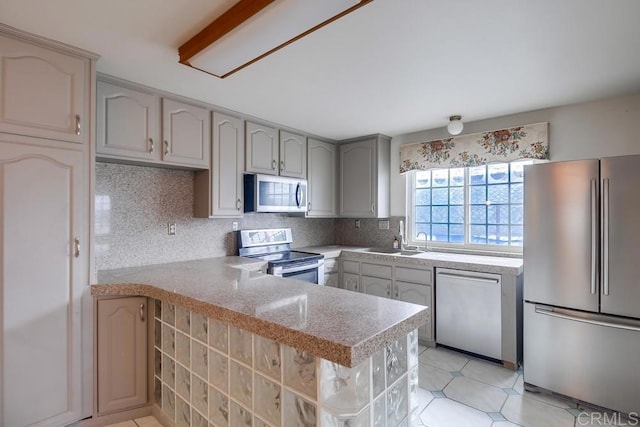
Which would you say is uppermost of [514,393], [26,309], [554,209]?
[554,209]

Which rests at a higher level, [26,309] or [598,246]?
[598,246]

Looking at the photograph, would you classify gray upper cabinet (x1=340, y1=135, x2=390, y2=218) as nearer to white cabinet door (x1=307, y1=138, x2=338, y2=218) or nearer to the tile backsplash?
white cabinet door (x1=307, y1=138, x2=338, y2=218)

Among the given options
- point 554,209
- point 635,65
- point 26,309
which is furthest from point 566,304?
point 26,309

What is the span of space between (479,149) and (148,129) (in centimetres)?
299

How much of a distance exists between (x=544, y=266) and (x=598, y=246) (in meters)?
0.32

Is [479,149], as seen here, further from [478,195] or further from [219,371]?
[219,371]

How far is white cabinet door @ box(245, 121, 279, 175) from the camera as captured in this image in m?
3.05

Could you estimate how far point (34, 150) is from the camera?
171cm

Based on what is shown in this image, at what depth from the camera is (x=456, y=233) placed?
3.53 m

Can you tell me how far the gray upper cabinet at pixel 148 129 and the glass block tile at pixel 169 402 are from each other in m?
1.52

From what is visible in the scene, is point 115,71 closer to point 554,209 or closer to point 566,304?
point 554,209

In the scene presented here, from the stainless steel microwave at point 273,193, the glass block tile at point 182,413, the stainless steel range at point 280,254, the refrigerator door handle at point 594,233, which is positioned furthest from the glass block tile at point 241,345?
the refrigerator door handle at point 594,233

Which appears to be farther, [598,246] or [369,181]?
[369,181]

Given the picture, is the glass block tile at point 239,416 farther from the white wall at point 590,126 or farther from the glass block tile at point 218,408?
the white wall at point 590,126
